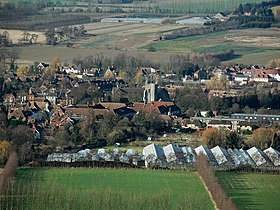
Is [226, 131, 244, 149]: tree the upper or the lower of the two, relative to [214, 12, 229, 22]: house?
upper

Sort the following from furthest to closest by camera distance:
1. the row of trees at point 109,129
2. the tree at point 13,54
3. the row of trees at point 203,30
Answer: the row of trees at point 203,30 < the tree at point 13,54 < the row of trees at point 109,129

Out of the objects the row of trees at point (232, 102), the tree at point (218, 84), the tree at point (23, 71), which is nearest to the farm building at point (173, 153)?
the row of trees at point (232, 102)

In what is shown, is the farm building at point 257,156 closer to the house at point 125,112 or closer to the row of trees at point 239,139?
the row of trees at point 239,139

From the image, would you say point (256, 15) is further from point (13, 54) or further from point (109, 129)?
point (109, 129)

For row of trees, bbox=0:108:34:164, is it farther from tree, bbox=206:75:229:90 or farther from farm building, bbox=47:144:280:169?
tree, bbox=206:75:229:90

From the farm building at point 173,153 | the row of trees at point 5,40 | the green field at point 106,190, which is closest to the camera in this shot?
the green field at point 106,190

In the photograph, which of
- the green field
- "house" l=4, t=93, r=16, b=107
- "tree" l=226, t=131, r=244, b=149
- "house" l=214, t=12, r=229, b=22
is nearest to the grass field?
the green field
